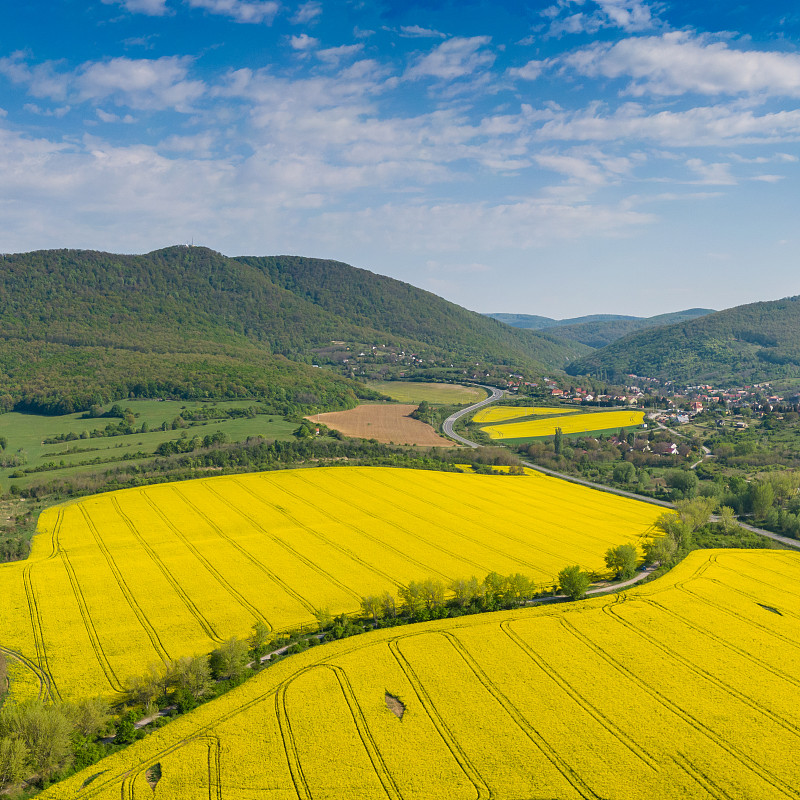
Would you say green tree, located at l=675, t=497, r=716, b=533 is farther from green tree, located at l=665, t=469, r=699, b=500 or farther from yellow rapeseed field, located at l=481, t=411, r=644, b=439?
yellow rapeseed field, located at l=481, t=411, r=644, b=439

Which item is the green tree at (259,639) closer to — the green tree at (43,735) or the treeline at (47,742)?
the treeline at (47,742)

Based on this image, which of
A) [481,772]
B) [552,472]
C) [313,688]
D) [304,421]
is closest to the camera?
[481,772]

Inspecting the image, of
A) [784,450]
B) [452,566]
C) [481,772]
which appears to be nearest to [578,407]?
[784,450]

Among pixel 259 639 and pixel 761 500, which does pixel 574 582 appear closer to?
pixel 259 639

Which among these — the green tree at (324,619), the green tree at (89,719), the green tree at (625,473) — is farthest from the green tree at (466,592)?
the green tree at (625,473)

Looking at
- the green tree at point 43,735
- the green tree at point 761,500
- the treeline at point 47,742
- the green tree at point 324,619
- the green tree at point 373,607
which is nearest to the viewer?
the treeline at point 47,742

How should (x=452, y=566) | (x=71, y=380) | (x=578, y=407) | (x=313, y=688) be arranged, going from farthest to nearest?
(x=578, y=407) < (x=71, y=380) < (x=452, y=566) < (x=313, y=688)

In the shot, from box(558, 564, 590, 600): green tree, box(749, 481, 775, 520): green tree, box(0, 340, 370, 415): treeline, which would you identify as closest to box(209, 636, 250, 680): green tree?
box(558, 564, 590, 600): green tree

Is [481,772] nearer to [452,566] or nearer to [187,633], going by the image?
[187,633]
